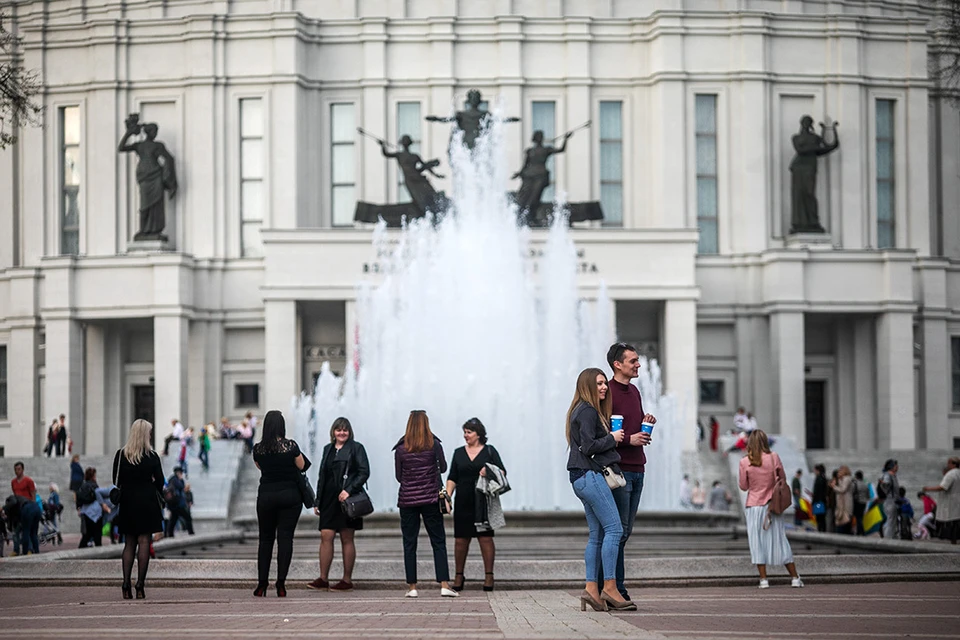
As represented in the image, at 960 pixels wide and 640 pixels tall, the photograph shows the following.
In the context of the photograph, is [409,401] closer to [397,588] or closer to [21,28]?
[397,588]

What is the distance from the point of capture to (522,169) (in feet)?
146

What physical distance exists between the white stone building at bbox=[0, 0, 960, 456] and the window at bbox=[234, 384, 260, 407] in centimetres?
11

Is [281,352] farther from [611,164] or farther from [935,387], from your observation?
[935,387]

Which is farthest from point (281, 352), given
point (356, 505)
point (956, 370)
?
point (356, 505)

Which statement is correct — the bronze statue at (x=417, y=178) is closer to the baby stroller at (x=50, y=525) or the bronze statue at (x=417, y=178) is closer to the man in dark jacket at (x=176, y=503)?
the man in dark jacket at (x=176, y=503)

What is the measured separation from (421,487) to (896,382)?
31.2m

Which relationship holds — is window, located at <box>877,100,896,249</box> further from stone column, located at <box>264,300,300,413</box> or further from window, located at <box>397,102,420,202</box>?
stone column, located at <box>264,300,300,413</box>

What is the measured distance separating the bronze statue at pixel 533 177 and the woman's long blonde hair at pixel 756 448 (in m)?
28.2

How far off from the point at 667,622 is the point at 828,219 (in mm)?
37373

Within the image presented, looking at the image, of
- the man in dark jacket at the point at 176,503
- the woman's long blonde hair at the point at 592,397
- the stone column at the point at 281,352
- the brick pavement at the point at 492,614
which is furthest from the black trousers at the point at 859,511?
the stone column at the point at 281,352

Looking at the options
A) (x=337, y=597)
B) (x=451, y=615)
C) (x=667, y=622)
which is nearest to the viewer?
(x=667, y=622)

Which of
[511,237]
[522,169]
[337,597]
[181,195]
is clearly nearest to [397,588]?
[337,597]

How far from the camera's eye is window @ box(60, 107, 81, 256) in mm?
48531

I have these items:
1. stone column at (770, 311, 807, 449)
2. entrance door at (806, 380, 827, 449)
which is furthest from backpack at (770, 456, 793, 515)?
entrance door at (806, 380, 827, 449)
